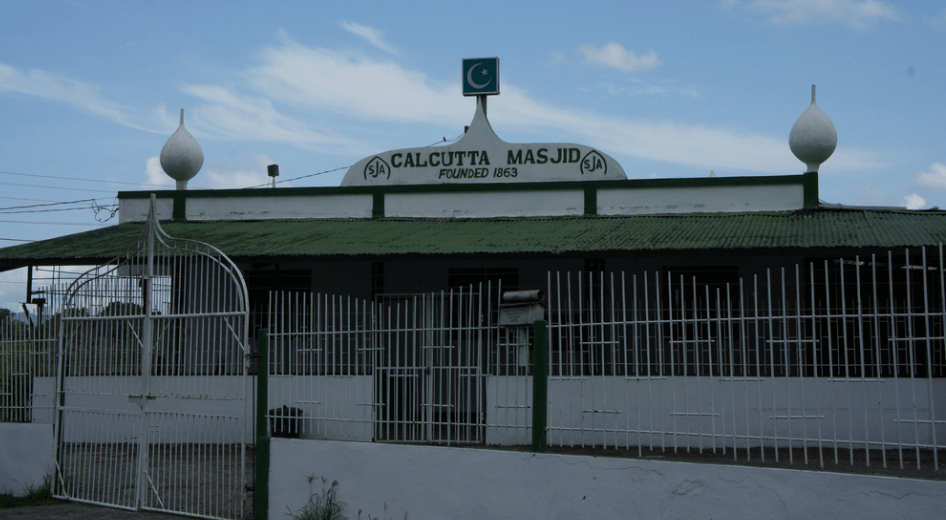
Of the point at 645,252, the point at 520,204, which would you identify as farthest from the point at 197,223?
the point at 645,252

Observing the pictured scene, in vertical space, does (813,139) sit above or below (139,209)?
above

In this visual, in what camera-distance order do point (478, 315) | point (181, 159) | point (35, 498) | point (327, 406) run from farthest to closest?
point (181, 159) < point (478, 315) < point (327, 406) < point (35, 498)

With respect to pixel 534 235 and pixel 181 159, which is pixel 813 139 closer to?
pixel 534 235

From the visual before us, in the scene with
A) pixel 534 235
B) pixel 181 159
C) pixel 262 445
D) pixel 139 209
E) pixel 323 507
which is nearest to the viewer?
pixel 323 507

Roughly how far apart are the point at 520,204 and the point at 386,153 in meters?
2.51

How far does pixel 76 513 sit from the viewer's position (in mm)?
8297

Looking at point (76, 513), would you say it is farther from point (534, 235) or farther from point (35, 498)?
point (534, 235)

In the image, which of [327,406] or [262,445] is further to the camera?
[327,406]

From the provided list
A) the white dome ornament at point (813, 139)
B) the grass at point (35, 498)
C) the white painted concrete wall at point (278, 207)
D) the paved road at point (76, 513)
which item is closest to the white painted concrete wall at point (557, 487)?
the paved road at point (76, 513)

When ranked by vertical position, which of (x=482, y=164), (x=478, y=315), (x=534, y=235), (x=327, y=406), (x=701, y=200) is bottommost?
(x=327, y=406)

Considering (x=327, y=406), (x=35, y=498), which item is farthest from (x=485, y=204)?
(x=35, y=498)

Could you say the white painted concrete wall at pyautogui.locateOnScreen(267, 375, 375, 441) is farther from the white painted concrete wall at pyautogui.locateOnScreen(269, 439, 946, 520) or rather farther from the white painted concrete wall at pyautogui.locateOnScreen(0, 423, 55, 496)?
the white painted concrete wall at pyautogui.locateOnScreen(0, 423, 55, 496)

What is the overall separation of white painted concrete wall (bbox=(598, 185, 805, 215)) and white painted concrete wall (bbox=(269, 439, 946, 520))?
7387mm

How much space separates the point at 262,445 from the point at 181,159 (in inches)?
358
